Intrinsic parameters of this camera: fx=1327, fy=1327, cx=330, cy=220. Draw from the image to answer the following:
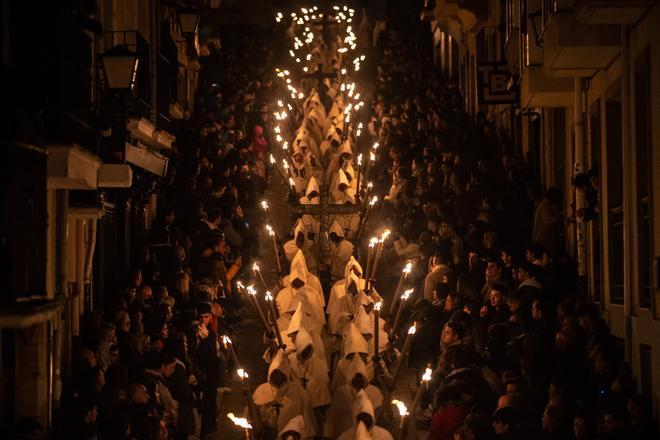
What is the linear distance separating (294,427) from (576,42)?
6.02m

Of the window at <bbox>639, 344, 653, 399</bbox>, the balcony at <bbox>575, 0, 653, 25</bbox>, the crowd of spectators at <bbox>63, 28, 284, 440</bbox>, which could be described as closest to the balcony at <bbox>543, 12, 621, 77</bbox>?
the balcony at <bbox>575, 0, 653, 25</bbox>

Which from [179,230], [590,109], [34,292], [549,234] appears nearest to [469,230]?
[549,234]

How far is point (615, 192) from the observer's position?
59.0 ft

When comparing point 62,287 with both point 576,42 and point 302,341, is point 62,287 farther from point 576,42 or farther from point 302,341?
point 576,42

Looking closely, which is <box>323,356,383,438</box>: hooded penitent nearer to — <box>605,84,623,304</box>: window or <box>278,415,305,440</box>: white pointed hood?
<box>278,415,305,440</box>: white pointed hood

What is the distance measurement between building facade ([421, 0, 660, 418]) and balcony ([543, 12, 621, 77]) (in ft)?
0.04

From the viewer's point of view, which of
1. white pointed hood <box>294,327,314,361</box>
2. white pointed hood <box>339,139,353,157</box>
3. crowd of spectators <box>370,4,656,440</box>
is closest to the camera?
crowd of spectators <box>370,4,656,440</box>

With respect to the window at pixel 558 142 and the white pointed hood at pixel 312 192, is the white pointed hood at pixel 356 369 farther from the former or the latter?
the white pointed hood at pixel 312 192

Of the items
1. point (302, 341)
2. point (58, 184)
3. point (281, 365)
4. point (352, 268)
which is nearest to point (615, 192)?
point (302, 341)

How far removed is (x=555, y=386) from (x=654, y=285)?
198 cm

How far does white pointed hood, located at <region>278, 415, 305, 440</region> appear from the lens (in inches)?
570

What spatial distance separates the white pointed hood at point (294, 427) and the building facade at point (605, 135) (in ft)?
12.6

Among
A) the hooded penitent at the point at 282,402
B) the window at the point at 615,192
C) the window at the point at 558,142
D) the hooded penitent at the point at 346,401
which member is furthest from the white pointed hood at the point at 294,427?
the window at the point at 558,142

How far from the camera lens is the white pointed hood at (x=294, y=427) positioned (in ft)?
47.5
